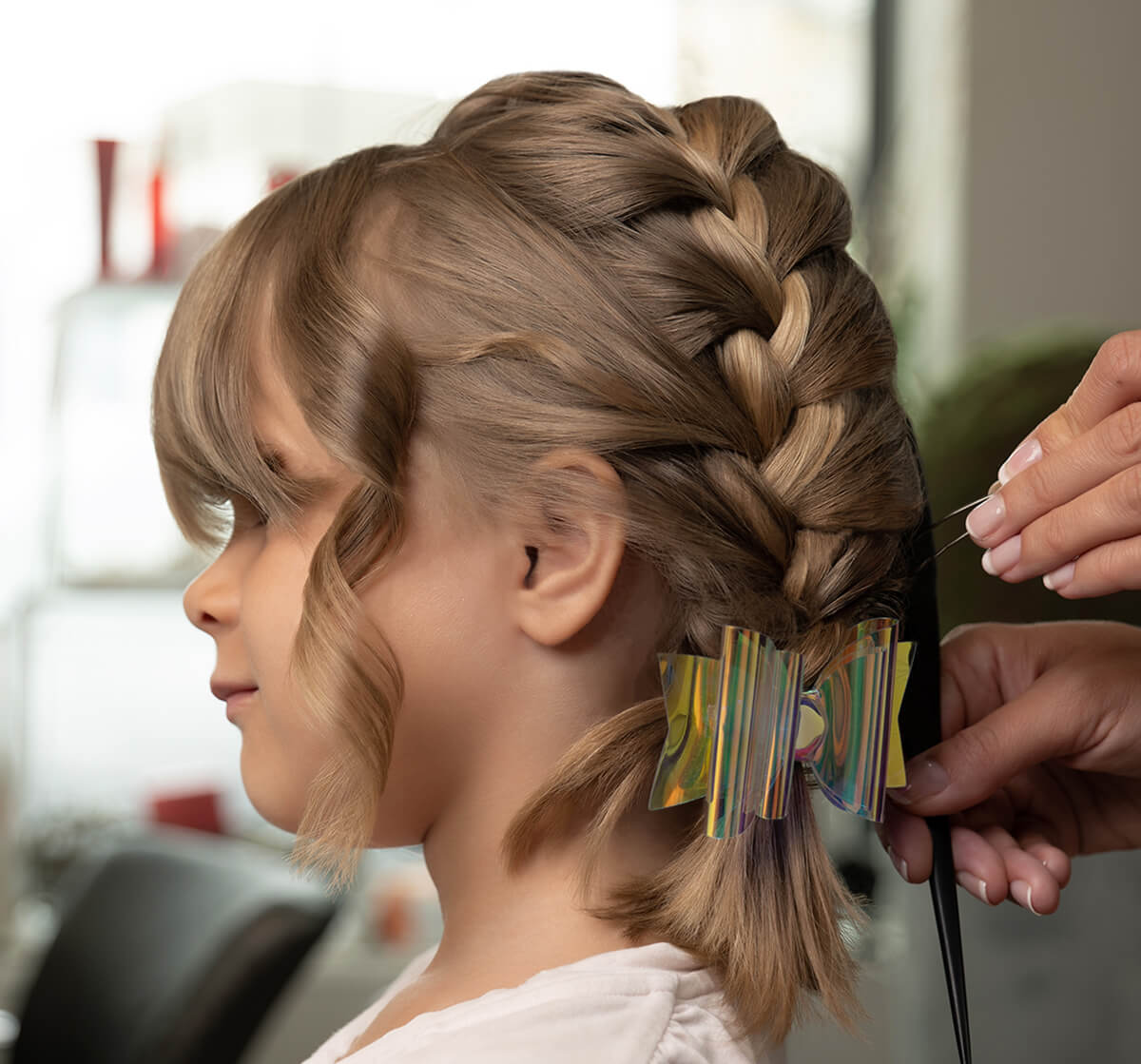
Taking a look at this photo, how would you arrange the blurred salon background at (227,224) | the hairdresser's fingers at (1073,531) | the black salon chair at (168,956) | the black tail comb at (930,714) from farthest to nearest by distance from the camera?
the blurred salon background at (227,224) < the black salon chair at (168,956) < the black tail comb at (930,714) < the hairdresser's fingers at (1073,531)

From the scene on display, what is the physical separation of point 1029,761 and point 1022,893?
9 cm

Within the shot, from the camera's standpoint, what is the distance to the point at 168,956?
5.12 feet

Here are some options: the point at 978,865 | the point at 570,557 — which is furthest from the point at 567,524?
the point at 978,865

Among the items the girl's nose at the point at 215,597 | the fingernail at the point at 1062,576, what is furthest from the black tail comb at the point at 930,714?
the girl's nose at the point at 215,597

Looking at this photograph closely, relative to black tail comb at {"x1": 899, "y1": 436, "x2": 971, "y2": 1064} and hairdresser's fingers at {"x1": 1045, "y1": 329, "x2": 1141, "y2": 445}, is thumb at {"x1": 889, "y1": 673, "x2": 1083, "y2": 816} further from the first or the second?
hairdresser's fingers at {"x1": 1045, "y1": 329, "x2": 1141, "y2": 445}

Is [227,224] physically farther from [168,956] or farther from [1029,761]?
[1029,761]

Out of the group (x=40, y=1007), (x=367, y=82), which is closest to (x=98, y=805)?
(x=40, y=1007)

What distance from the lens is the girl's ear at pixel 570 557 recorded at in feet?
2.40

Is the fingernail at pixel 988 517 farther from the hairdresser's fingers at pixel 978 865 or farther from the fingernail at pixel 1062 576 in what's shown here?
the hairdresser's fingers at pixel 978 865

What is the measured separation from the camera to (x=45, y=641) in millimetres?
2494

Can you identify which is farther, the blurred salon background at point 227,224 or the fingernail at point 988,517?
the blurred salon background at point 227,224

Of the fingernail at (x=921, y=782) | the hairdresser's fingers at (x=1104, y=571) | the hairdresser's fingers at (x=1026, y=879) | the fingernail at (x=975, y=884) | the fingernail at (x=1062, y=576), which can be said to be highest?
the hairdresser's fingers at (x=1104, y=571)

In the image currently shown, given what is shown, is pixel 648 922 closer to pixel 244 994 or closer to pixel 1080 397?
pixel 1080 397

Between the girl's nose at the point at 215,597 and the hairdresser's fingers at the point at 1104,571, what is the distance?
515 mm
